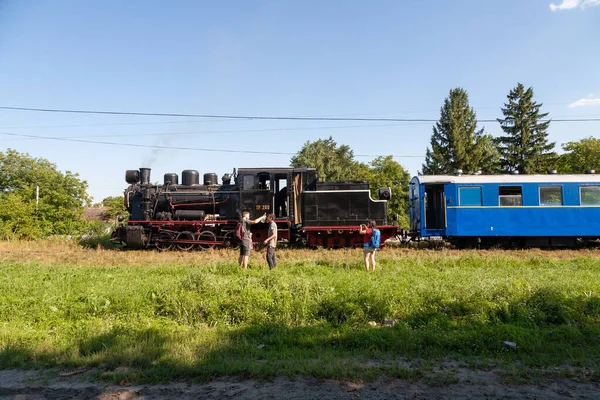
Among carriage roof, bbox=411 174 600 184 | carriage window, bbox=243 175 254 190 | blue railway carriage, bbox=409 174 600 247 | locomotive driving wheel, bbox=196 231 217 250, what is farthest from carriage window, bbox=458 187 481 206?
locomotive driving wheel, bbox=196 231 217 250

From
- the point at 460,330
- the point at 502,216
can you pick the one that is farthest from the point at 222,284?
the point at 502,216

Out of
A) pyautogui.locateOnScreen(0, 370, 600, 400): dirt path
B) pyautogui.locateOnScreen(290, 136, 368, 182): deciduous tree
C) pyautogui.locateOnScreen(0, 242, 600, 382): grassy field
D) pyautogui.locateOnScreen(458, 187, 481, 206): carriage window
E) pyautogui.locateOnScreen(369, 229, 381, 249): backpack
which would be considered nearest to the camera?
pyautogui.locateOnScreen(0, 370, 600, 400): dirt path

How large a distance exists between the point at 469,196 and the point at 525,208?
2.15 metres

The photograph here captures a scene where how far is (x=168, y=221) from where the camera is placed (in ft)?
50.4

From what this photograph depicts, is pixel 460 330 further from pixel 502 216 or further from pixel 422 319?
pixel 502 216

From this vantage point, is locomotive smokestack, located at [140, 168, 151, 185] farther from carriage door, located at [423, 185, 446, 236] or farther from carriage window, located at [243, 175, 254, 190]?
carriage door, located at [423, 185, 446, 236]

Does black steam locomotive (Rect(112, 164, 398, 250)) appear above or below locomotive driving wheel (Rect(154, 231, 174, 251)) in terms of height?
above

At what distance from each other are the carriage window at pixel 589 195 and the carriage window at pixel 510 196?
2.32 m

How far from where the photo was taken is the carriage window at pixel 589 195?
588 inches

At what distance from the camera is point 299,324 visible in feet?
19.8

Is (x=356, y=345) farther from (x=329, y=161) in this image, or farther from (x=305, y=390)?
(x=329, y=161)

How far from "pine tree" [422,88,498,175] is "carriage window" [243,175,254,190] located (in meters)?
33.2

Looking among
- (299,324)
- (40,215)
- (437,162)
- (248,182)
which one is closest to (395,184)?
(437,162)

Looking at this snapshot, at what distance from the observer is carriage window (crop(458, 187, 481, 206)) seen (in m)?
15.2
